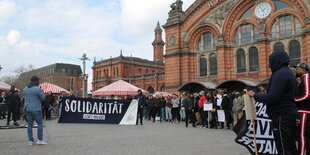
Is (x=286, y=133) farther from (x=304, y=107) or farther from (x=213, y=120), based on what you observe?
(x=213, y=120)

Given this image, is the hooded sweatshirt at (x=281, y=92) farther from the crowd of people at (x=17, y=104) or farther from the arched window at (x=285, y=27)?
the arched window at (x=285, y=27)

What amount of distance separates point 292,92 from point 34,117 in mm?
7353

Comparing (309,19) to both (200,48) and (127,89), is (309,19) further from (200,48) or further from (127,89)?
(127,89)

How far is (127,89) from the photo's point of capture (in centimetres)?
2180

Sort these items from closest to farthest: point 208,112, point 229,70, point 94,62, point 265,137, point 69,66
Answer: point 265,137, point 208,112, point 229,70, point 94,62, point 69,66

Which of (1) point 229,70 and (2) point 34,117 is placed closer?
(2) point 34,117

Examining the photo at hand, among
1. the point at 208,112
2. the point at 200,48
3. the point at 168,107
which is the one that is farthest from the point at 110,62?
the point at 208,112

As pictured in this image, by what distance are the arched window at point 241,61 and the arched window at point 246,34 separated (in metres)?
1.08

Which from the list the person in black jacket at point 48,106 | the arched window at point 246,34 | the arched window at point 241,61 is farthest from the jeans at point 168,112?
the arched window at point 246,34

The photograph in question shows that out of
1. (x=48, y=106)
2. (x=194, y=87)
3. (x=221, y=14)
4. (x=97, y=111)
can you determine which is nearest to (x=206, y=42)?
(x=221, y=14)

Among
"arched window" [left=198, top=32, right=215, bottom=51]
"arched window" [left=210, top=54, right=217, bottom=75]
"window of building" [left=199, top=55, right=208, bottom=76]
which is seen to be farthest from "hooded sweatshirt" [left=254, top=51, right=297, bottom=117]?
"window of building" [left=199, top=55, right=208, bottom=76]

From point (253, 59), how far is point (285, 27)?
4285 millimetres

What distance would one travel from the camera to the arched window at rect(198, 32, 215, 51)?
3084 cm

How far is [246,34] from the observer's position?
92.9 feet
